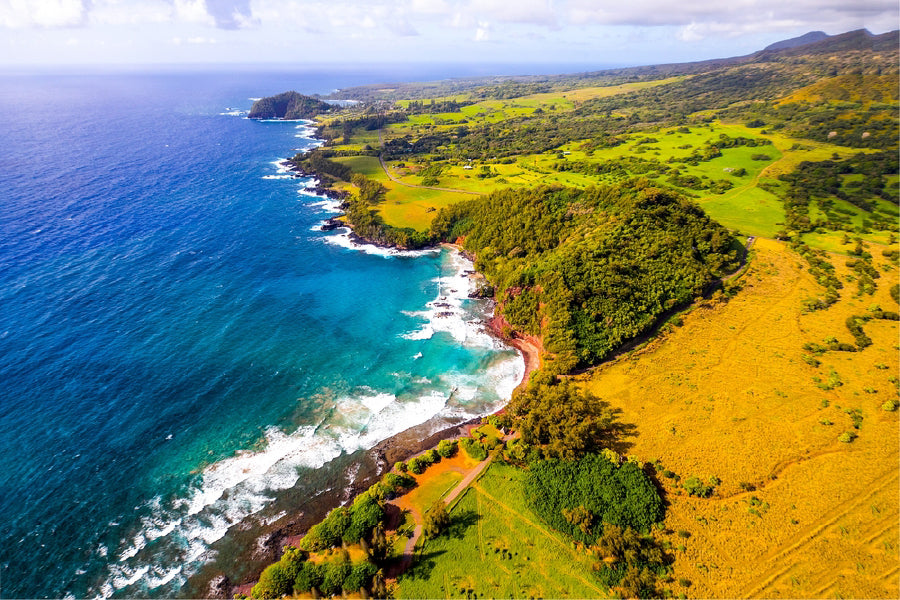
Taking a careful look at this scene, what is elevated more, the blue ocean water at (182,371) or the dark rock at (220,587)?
the blue ocean water at (182,371)

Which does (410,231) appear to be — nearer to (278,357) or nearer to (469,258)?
(469,258)

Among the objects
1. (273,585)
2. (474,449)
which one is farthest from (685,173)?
(273,585)

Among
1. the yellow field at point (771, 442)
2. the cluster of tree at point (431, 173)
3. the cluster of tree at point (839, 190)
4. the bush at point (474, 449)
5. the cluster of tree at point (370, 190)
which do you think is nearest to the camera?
the yellow field at point (771, 442)

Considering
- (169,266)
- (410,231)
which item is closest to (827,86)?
(410,231)

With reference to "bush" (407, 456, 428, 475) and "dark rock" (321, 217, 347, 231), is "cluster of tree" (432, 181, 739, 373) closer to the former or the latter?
"bush" (407, 456, 428, 475)

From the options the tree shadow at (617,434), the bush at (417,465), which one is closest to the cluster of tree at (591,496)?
the tree shadow at (617,434)

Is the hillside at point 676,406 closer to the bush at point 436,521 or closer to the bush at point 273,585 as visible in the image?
the bush at point 436,521
